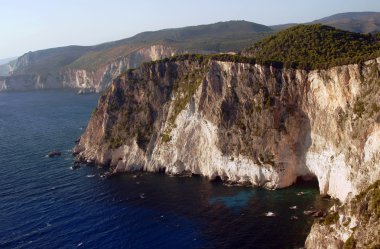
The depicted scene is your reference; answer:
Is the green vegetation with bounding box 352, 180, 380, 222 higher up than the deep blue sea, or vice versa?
the green vegetation with bounding box 352, 180, 380, 222

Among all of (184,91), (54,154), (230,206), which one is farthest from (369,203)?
(54,154)

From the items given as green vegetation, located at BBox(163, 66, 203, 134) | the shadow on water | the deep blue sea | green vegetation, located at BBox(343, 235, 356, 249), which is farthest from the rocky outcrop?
green vegetation, located at BBox(163, 66, 203, 134)

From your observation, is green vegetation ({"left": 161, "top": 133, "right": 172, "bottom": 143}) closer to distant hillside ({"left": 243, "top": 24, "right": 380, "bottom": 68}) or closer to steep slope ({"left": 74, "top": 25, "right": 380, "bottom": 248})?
steep slope ({"left": 74, "top": 25, "right": 380, "bottom": 248})

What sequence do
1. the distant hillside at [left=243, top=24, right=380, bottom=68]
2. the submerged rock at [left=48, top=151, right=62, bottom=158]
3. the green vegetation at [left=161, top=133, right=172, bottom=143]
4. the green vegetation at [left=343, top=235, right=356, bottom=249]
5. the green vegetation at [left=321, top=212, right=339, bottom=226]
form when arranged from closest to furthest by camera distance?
the green vegetation at [left=343, top=235, right=356, bottom=249] < the green vegetation at [left=321, top=212, right=339, bottom=226] < the distant hillside at [left=243, top=24, right=380, bottom=68] < the green vegetation at [left=161, top=133, right=172, bottom=143] < the submerged rock at [left=48, top=151, right=62, bottom=158]

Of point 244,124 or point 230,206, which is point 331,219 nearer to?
point 230,206

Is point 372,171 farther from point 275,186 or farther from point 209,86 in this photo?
point 209,86

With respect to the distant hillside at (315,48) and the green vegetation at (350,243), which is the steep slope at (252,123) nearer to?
the distant hillside at (315,48)
